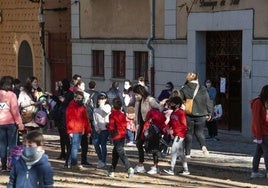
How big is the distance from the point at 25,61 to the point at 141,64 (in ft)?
28.9

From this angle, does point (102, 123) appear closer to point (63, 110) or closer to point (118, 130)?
point (118, 130)

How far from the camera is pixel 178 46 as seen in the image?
25875 mm

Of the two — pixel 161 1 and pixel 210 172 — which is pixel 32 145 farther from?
pixel 161 1

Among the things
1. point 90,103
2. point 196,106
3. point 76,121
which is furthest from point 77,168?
point 196,106

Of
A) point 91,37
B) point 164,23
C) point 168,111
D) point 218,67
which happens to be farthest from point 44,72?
point 168,111

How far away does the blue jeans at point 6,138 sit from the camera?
15945 millimetres

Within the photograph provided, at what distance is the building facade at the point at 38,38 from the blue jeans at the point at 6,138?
16551 millimetres

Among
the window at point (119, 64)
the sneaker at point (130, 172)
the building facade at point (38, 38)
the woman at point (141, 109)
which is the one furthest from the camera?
the building facade at point (38, 38)

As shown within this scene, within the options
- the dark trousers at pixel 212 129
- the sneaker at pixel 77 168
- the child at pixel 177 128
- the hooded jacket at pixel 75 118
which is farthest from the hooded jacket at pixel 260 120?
the dark trousers at pixel 212 129

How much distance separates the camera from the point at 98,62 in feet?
100

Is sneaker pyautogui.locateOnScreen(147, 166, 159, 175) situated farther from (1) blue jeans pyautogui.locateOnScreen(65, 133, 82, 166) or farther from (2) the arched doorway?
(2) the arched doorway

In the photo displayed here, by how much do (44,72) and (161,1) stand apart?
8.56m

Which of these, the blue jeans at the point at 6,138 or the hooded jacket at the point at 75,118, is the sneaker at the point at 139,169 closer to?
the hooded jacket at the point at 75,118

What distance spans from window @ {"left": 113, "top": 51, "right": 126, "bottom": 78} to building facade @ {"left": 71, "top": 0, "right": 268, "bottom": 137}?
0.03m
